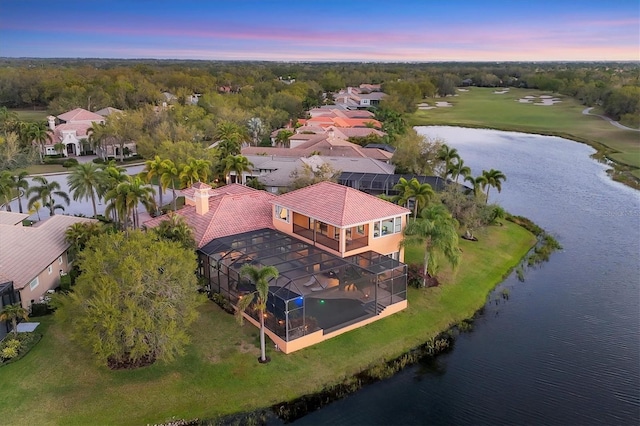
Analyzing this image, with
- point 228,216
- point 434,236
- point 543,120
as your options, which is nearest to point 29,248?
point 228,216

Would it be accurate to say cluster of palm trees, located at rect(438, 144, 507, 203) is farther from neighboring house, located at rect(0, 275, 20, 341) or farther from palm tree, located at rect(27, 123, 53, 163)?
palm tree, located at rect(27, 123, 53, 163)

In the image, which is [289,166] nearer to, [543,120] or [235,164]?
[235,164]

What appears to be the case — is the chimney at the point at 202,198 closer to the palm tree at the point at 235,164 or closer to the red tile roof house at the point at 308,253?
the red tile roof house at the point at 308,253

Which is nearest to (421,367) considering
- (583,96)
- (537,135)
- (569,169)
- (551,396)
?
(551,396)

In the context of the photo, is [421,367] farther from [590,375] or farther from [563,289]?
[563,289]

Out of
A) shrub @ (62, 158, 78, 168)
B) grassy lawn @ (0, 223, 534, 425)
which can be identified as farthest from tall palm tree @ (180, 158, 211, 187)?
shrub @ (62, 158, 78, 168)

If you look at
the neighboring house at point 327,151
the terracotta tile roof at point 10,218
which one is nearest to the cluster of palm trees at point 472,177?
the neighboring house at point 327,151

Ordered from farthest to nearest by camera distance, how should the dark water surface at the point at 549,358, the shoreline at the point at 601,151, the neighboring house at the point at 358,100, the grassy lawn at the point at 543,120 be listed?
the neighboring house at the point at 358,100 → the grassy lawn at the point at 543,120 → the shoreline at the point at 601,151 → the dark water surface at the point at 549,358
